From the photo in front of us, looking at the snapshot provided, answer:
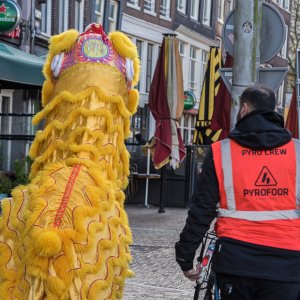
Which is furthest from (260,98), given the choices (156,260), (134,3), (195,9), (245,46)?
(195,9)

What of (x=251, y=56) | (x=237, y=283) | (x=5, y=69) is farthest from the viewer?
(x=5, y=69)

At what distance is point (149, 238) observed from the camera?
35.1 ft

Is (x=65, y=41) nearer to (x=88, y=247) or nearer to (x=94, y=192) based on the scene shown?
(x=94, y=192)

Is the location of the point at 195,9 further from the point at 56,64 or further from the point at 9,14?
the point at 56,64

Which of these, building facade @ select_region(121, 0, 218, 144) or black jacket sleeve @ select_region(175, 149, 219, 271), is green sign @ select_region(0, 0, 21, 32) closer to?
building facade @ select_region(121, 0, 218, 144)

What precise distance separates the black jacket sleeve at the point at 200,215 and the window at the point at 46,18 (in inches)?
684

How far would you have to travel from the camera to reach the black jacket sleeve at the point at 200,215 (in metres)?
3.45

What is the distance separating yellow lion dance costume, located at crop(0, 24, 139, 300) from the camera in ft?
11.1

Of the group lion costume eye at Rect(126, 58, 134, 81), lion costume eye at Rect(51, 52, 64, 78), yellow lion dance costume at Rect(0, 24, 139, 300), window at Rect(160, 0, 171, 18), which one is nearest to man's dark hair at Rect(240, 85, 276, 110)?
yellow lion dance costume at Rect(0, 24, 139, 300)

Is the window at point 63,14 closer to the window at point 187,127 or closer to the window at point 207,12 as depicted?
the window at point 187,127

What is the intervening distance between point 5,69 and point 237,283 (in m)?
6.49

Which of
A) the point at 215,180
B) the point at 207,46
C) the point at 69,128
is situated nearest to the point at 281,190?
the point at 215,180

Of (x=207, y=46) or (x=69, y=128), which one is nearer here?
(x=69, y=128)

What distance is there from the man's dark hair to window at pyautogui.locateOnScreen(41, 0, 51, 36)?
17304 millimetres
